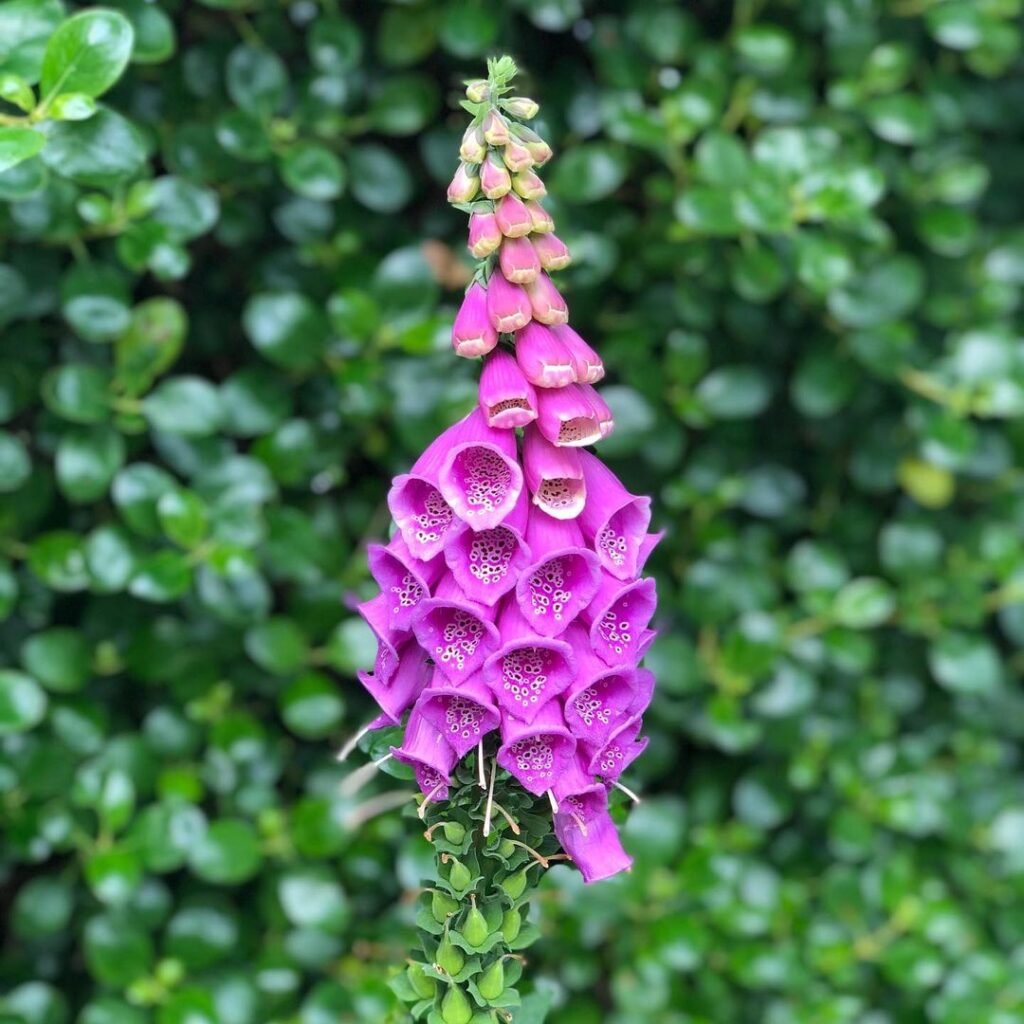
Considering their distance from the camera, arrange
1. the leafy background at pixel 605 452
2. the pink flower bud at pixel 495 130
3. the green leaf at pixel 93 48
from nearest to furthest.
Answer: the pink flower bud at pixel 495 130 → the green leaf at pixel 93 48 → the leafy background at pixel 605 452

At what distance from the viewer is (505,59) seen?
27.7 inches

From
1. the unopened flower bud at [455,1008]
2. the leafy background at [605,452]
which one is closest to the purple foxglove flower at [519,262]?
the unopened flower bud at [455,1008]

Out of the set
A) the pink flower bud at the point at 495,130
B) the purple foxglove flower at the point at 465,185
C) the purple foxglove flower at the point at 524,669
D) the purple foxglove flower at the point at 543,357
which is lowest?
the purple foxglove flower at the point at 524,669

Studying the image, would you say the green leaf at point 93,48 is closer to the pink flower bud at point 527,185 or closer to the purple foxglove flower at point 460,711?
the pink flower bud at point 527,185

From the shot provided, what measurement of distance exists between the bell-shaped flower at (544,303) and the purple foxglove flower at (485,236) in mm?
33

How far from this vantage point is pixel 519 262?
0.71 m

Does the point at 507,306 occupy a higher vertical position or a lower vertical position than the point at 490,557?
higher

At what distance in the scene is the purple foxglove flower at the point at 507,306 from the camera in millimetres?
717

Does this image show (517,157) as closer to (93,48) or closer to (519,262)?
(519,262)

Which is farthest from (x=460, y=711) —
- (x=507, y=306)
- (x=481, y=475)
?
(x=507, y=306)

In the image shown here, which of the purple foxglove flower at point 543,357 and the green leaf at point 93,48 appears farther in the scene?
the green leaf at point 93,48

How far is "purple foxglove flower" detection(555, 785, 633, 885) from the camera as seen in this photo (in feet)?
2.55

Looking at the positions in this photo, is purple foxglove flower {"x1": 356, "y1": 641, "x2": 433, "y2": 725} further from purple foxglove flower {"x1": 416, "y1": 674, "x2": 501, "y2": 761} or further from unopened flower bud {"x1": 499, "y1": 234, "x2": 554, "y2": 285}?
unopened flower bud {"x1": 499, "y1": 234, "x2": 554, "y2": 285}

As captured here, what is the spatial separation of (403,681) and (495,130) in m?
0.35
